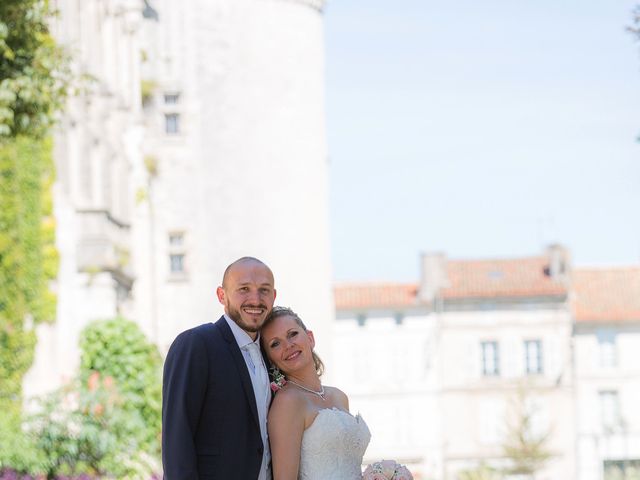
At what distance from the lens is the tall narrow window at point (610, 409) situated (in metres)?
75.1

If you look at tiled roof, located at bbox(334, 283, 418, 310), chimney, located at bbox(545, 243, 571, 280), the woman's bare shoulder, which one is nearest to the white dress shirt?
the woman's bare shoulder

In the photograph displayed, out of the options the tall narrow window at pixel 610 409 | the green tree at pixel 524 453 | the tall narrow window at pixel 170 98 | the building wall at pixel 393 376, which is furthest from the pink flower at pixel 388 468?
the tall narrow window at pixel 610 409

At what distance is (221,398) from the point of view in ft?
22.5

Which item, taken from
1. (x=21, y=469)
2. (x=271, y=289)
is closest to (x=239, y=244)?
(x=21, y=469)

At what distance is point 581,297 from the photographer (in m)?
78.2

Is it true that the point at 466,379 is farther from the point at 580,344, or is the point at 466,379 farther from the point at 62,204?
the point at 62,204

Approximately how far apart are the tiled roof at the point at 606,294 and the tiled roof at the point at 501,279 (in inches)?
70.4

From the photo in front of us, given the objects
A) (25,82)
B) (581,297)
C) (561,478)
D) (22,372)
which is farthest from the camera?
(581,297)

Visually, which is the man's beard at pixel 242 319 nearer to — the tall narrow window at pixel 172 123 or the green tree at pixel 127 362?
the green tree at pixel 127 362

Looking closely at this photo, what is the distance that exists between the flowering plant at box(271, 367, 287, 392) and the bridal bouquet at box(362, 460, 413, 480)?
55 cm

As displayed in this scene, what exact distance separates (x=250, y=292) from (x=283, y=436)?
61 cm

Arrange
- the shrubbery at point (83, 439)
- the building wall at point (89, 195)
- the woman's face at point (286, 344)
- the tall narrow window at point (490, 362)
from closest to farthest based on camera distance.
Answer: the woman's face at point (286, 344) → the shrubbery at point (83, 439) → the building wall at point (89, 195) → the tall narrow window at point (490, 362)

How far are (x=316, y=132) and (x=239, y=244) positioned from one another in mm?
3501

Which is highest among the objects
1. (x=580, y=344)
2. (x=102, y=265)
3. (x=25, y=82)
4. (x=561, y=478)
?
(x=25, y=82)
